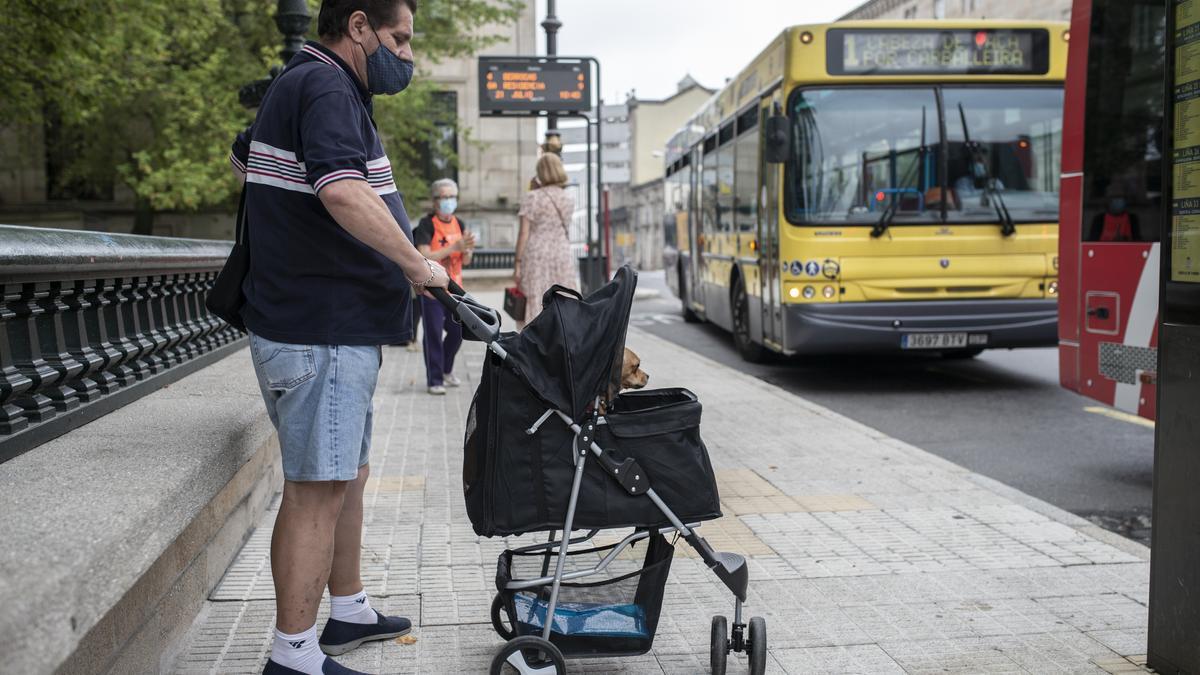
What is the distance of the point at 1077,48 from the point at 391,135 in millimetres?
17039

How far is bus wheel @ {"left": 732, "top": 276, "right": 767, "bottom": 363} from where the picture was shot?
43.7 ft

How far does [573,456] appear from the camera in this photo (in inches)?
128

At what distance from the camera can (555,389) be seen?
3.17m

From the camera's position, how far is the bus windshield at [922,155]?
1072 cm

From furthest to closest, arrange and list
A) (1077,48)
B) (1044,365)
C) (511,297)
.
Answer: (1044,365) < (511,297) < (1077,48)

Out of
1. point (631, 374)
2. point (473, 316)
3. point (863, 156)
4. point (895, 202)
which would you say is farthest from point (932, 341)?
point (473, 316)

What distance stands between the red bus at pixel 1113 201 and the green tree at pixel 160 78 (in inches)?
388

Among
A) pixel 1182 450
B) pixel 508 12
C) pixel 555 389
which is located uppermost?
pixel 508 12

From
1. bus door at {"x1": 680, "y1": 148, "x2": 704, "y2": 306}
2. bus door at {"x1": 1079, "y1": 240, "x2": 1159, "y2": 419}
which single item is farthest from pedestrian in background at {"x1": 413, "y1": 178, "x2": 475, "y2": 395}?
bus door at {"x1": 680, "y1": 148, "x2": 704, "y2": 306}

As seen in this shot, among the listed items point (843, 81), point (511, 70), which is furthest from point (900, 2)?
point (843, 81)

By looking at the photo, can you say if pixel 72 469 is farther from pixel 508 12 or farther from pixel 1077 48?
pixel 508 12

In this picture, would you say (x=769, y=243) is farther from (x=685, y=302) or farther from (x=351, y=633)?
(x=685, y=302)

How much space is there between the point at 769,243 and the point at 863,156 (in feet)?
4.09

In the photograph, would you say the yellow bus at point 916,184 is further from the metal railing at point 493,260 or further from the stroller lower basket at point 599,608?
the metal railing at point 493,260
